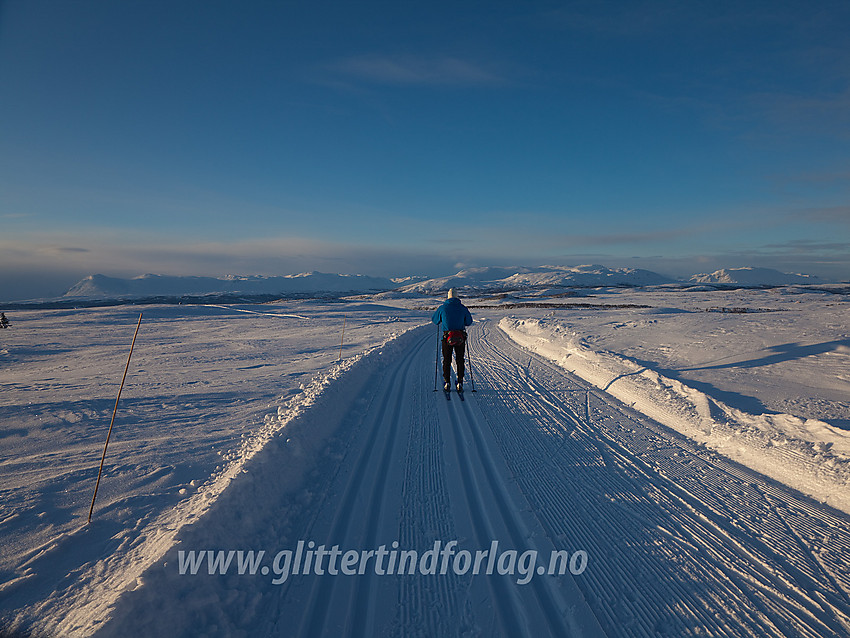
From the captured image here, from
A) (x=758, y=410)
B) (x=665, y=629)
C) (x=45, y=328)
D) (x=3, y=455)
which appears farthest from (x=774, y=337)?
(x=45, y=328)

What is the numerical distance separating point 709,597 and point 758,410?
4647mm

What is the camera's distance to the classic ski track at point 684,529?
8.58 ft

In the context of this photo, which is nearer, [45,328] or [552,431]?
[552,431]

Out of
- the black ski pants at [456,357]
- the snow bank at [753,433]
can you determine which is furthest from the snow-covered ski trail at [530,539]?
the black ski pants at [456,357]

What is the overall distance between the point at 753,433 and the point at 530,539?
12.9 feet

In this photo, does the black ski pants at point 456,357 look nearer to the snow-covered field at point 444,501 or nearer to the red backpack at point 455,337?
the red backpack at point 455,337

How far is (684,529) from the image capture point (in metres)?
3.46

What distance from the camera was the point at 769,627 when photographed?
249 cm

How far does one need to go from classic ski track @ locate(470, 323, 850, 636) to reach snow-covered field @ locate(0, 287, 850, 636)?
0.8 inches

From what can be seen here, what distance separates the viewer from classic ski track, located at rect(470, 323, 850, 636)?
262 cm

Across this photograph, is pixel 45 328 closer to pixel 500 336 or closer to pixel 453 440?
pixel 500 336

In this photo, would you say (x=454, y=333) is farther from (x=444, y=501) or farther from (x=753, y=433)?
(x=753, y=433)

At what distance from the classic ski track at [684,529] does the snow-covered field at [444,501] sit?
20mm

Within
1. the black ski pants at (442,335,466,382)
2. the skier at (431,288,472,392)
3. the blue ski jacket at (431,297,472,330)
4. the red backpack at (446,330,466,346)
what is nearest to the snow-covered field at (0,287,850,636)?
the black ski pants at (442,335,466,382)
